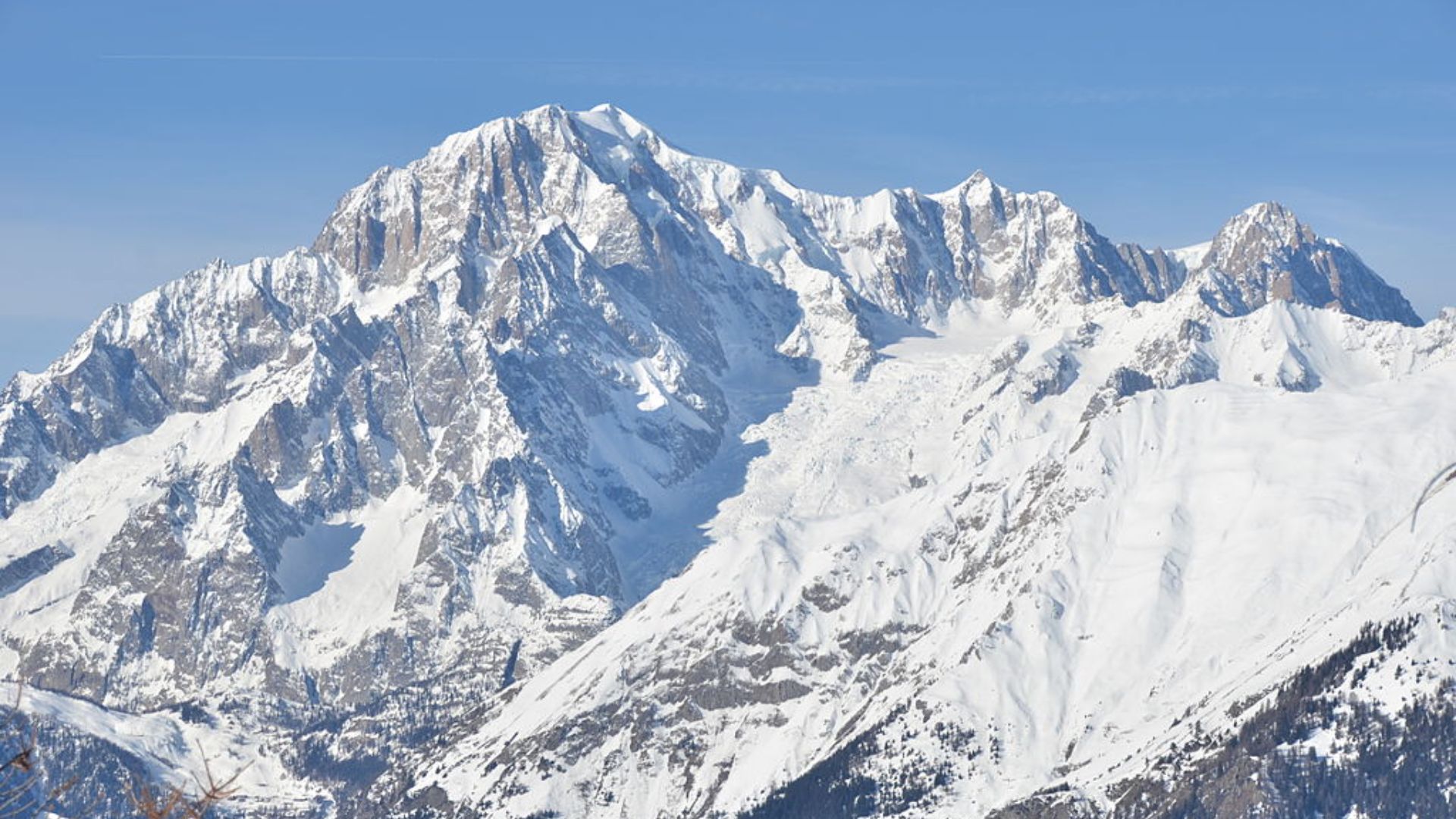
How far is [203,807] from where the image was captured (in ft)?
163

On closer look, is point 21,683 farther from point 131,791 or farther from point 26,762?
point 26,762

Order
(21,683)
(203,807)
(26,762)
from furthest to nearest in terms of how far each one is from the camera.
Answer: (21,683), (203,807), (26,762)

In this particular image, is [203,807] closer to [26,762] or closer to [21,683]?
[26,762]

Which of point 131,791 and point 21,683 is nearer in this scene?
point 131,791

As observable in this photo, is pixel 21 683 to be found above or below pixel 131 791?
above

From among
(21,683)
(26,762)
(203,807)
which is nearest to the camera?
(26,762)

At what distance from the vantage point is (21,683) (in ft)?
183

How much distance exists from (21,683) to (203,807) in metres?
8.28

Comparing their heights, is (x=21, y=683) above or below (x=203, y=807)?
above

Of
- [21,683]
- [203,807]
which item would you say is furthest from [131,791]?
[21,683]

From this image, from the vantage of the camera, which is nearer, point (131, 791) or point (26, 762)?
point (26, 762)

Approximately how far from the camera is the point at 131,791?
51312mm

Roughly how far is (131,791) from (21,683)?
5.98 metres

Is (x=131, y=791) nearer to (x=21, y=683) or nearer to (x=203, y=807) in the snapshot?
(x=203, y=807)
